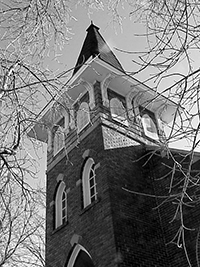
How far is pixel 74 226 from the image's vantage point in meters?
10.1

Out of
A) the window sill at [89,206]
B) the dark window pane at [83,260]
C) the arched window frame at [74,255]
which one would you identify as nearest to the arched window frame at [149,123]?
the window sill at [89,206]

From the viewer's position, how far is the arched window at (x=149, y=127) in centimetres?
1262

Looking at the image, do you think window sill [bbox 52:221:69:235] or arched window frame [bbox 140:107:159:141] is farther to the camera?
arched window frame [bbox 140:107:159:141]

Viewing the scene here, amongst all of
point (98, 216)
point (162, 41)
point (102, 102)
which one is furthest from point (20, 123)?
point (102, 102)

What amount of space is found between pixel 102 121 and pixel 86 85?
1.96 meters

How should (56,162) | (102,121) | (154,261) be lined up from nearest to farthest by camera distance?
(154,261), (102,121), (56,162)

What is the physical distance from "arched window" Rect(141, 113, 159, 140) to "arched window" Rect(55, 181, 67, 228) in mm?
3588

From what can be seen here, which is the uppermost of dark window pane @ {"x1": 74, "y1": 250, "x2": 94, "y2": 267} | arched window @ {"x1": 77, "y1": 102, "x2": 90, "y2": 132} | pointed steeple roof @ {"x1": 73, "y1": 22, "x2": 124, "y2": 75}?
pointed steeple roof @ {"x1": 73, "y1": 22, "x2": 124, "y2": 75}

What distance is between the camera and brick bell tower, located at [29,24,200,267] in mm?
8812

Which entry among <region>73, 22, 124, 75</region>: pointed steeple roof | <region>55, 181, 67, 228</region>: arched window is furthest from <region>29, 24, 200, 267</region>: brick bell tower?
<region>73, 22, 124, 75</region>: pointed steeple roof

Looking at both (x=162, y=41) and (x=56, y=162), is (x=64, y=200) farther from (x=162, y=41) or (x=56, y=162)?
(x=162, y=41)

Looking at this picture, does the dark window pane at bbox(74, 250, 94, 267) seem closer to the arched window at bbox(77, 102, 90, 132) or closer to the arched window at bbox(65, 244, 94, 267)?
the arched window at bbox(65, 244, 94, 267)

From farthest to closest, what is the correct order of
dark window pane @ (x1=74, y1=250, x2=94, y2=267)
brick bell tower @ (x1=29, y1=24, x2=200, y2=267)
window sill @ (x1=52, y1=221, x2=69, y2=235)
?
window sill @ (x1=52, y1=221, x2=69, y2=235)
dark window pane @ (x1=74, y1=250, x2=94, y2=267)
brick bell tower @ (x1=29, y1=24, x2=200, y2=267)

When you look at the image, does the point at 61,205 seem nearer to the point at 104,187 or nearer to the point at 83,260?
the point at 83,260
